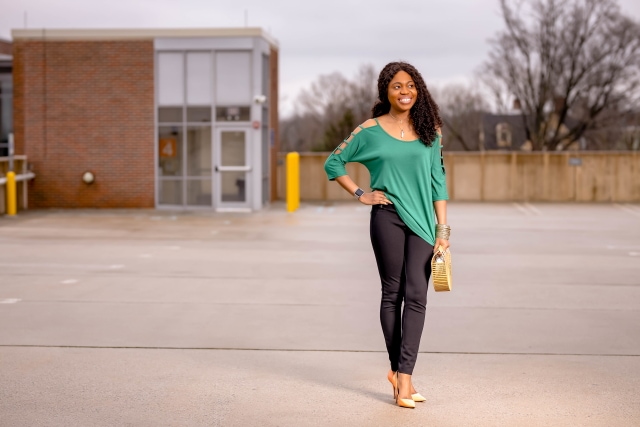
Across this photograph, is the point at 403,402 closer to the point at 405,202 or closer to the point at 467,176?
the point at 405,202

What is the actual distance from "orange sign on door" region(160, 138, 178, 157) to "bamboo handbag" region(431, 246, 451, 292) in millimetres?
20606

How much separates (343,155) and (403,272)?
2.51 ft

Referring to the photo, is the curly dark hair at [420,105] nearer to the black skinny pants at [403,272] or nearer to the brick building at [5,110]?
the black skinny pants at [403,272]

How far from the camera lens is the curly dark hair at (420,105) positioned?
595 cm

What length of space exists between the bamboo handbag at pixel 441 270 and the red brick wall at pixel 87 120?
20.6 m

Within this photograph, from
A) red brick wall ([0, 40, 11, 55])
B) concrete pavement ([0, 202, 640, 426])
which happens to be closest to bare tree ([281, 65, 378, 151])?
red brick wall ([0, 40, 11, 55])

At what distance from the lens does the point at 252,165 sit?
84.6ft

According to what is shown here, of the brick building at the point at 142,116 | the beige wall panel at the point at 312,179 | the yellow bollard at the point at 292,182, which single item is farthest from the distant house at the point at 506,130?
the brick building at the point at 142,116

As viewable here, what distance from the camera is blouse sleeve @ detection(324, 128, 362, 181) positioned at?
19.9 feet

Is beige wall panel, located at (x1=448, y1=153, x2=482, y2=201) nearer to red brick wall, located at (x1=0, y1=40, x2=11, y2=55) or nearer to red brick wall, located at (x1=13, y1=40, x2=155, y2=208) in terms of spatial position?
red brick wall, located at (x1=13, y1=40, x2=155, y2=208)

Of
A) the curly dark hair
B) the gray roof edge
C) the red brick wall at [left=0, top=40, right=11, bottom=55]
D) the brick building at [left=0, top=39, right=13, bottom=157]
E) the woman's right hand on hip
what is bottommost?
the woman's right hand on hip

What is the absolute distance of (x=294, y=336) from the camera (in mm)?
8375

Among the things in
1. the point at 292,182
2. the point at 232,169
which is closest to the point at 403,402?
the point at 292,182

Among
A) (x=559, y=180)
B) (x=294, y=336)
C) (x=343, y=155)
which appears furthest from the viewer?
(x=559, y=180)
